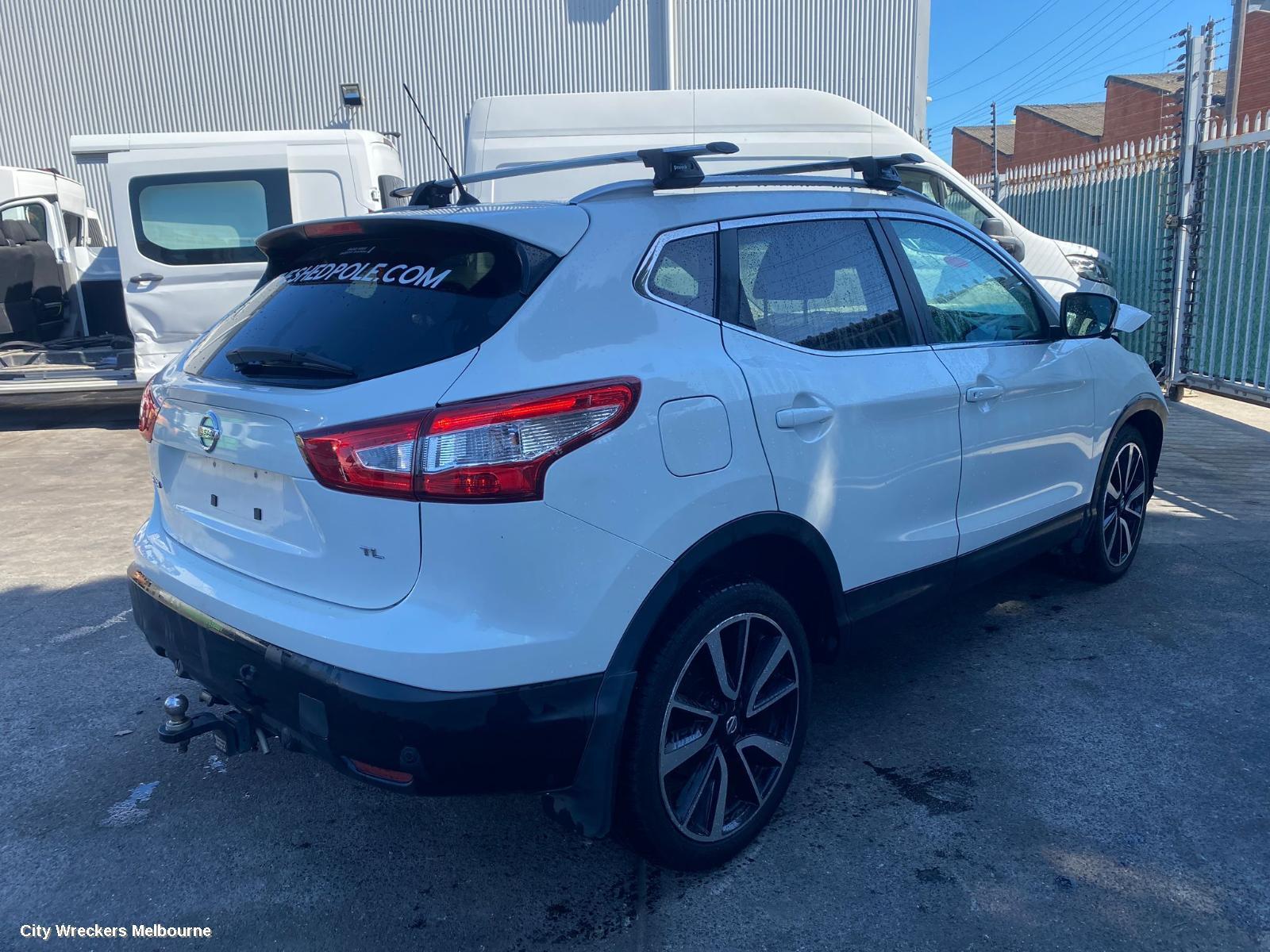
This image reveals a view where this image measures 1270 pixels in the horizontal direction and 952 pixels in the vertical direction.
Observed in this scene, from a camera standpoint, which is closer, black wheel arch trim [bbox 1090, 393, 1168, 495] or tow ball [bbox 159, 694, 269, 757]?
tow ball [bbox 159, 694, 269, 757]

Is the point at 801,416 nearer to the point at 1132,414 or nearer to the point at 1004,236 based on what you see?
the point at 1132,414

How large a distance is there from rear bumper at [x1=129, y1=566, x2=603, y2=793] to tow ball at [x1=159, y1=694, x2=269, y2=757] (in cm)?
20

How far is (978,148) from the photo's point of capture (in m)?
45.9

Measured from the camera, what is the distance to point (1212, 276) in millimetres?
9734

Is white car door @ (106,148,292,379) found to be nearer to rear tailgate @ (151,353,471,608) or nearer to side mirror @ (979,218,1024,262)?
side mirror @ (979,218,1024,262)

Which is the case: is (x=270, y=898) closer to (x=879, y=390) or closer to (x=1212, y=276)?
(x=879, y=390)

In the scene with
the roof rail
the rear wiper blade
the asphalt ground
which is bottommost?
the asphalt ground

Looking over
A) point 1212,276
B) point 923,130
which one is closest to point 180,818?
point 1212,276

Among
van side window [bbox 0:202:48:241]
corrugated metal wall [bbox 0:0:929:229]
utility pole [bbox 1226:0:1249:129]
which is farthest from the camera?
corrugated metal wall [bbox 0:0:929:229]

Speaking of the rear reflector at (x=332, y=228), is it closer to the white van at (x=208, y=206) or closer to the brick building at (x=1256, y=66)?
→ the white van at (x=208, y=206)

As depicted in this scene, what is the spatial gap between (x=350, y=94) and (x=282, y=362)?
37.7ft

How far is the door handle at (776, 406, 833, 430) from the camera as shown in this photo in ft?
9.18

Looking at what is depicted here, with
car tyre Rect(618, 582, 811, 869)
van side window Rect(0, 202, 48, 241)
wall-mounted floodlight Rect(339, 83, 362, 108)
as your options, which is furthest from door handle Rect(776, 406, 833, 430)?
wall-mounted floodlight Rect(339, 83, 362, 108)

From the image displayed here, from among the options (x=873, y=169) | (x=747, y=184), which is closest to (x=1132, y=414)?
(x=873, y=169)
